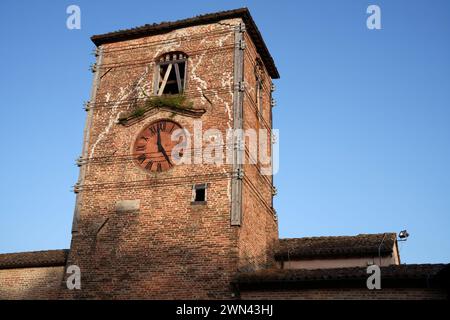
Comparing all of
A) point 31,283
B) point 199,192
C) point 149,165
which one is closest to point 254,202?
point 199,192

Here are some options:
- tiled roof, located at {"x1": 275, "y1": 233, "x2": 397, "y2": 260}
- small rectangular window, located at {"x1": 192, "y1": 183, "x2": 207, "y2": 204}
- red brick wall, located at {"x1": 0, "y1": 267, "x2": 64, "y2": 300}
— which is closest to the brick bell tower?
small rectangular window, located at {"x1": 192, "y1": 183, "x2": 207, "y2": 204}

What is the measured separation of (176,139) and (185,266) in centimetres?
407

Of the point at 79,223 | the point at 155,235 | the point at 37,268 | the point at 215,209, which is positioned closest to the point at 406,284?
the point at 215,209

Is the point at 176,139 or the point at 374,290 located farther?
the point at 176,139

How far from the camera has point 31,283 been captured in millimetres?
15883

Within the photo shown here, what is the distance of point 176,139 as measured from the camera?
15844 mm

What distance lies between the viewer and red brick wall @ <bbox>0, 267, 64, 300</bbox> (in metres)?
15.5

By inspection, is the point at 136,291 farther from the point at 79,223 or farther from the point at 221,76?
the point at 221,76

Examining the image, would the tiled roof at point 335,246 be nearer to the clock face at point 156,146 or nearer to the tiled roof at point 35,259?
the clock face at point 156,146

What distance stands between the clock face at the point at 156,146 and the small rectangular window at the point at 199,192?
1160 millimetres

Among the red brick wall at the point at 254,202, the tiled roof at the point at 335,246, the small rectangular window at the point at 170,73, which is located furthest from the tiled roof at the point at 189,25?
the tiled roof at the point at 335,246

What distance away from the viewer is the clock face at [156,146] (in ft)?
51.4

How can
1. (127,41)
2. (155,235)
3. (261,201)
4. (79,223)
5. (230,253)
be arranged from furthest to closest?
(127,41) < (261,201) < (79,223) < (155,235) < (230,253)

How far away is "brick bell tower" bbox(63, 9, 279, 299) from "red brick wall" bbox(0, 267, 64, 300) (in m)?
0.95
